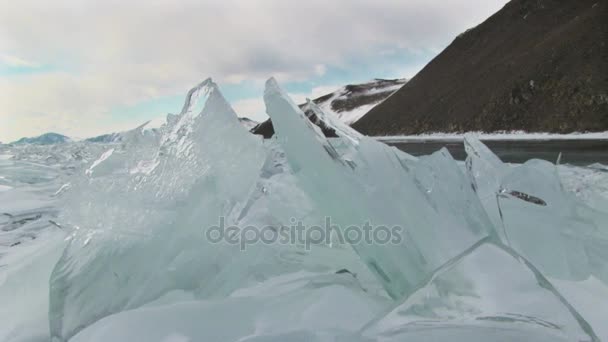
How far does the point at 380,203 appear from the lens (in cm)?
196

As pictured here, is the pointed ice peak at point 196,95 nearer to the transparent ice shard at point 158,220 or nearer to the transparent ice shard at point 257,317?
the transparent ice shard at point 158,220

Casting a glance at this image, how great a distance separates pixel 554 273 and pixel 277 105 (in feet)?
6.24

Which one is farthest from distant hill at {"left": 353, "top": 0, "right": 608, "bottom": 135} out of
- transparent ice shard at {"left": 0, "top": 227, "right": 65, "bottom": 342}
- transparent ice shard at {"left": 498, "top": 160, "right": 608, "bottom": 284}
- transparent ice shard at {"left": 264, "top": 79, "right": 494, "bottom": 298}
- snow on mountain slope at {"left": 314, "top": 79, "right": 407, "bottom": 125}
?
transparent ice shard at {"left": 0, "top": 227, "right": 65, "bottom": 342}

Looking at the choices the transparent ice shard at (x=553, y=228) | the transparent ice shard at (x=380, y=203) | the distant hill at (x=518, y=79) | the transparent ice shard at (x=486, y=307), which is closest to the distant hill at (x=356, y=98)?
the distant hill at (x=518, y=79)

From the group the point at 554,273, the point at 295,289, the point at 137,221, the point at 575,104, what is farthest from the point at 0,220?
the point at 575,104

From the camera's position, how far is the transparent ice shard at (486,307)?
4.15 feet

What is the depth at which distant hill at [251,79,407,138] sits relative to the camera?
116 metres

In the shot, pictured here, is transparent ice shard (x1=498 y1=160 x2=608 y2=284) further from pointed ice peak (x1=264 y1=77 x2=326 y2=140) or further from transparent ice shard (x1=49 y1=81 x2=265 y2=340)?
transparent ice shard (x1=49 y1=81 x2=265 y2=340)

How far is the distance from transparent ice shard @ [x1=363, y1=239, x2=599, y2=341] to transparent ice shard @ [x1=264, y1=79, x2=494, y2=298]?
40cm

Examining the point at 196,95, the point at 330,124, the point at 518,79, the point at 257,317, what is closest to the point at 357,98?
the point at 518,79

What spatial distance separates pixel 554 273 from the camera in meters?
2.12

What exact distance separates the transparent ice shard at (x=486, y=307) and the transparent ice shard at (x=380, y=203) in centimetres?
40

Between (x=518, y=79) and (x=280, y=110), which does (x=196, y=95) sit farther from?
(x=518, y=79)

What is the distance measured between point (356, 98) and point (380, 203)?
5388 inches
